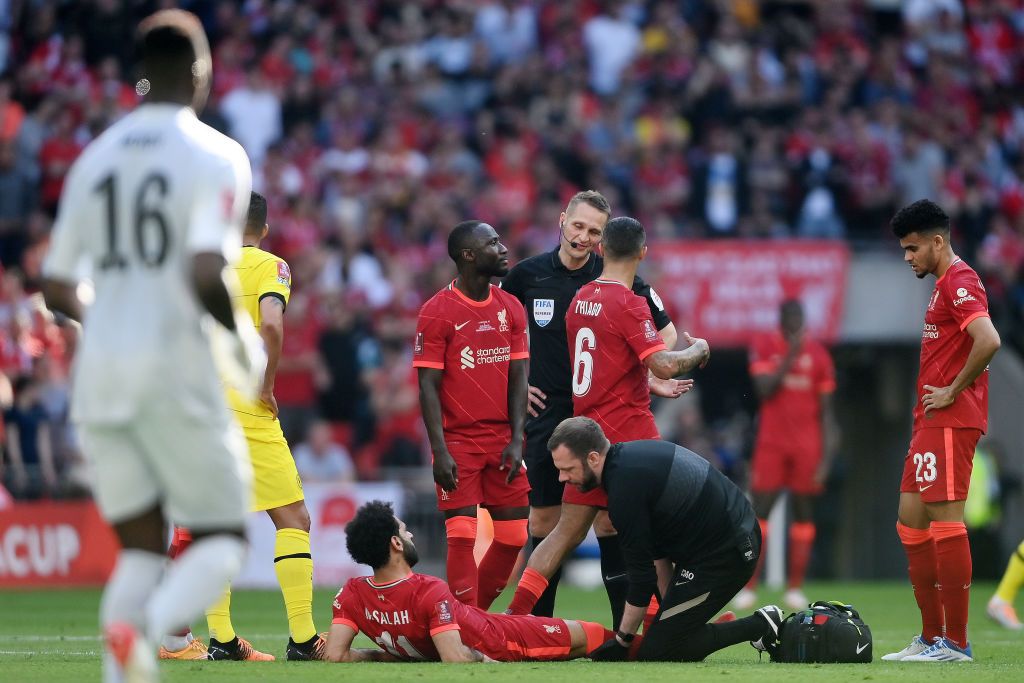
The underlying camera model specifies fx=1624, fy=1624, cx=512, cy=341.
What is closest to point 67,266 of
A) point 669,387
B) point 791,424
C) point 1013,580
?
point 669,387

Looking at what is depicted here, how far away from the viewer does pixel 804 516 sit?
50.5 ft

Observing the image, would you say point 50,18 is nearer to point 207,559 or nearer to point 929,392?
point 929,392

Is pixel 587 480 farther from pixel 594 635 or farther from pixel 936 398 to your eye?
pixel 936 398

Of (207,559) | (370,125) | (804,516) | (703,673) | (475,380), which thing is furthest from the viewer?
(370,125)

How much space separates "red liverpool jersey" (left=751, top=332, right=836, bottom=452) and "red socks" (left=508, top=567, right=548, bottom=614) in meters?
6.42

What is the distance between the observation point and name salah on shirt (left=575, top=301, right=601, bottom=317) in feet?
30.8

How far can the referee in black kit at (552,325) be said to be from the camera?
1005 centimetres

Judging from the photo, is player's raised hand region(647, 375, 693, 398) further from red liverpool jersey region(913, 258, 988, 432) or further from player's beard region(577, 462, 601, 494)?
red liverpool jersey region(913, 258, 988, 432)

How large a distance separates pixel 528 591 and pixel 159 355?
4.06 meters

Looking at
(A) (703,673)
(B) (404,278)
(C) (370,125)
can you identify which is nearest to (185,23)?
(A) (703,673)

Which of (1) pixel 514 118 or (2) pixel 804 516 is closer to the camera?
(2) pixel 804 516

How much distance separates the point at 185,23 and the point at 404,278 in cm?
1412

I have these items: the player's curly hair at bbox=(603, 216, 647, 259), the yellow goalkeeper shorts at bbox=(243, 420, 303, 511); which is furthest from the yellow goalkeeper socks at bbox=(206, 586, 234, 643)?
the player's curly hair at bbox=(603, 216, 647, 259)

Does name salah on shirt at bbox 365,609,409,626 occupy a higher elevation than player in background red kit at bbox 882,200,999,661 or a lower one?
lower
